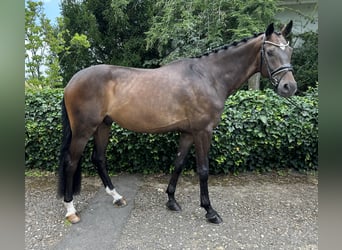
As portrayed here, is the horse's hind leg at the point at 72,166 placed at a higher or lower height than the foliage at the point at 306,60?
lower

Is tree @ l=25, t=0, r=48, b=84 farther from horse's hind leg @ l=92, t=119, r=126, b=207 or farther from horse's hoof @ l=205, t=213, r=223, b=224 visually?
horse's hoof @ l=205, t=213, r=223, b=224

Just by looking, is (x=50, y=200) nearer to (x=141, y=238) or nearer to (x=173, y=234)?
(x=141, y=238)

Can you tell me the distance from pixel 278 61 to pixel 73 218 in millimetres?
2499

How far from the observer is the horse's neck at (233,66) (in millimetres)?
2748

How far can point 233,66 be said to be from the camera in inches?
109

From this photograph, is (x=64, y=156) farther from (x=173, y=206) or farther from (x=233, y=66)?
(x=233, y=66)

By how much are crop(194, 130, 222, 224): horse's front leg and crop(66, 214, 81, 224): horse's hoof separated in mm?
1277

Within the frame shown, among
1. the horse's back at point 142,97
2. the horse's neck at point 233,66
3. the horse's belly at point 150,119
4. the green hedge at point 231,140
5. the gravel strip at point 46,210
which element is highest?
the horse's neck at point 233,66

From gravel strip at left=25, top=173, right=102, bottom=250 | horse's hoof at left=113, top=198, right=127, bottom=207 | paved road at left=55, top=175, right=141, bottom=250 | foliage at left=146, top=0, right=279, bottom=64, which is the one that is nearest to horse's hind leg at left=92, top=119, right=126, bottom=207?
horse's hoof at left=113, top=198, right=127, bottom=207

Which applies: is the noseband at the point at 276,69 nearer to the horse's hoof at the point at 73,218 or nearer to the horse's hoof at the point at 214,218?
the horse's hoof at the point at 214,218

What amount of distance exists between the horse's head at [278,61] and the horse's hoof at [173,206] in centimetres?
159

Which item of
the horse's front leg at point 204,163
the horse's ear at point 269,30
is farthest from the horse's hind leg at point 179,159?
the horse's ear at point 269,30

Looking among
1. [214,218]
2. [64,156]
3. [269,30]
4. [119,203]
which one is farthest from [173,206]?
[269,30]
